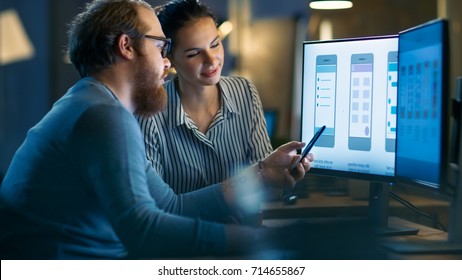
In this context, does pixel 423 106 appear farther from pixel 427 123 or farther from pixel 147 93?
pixel 147 93


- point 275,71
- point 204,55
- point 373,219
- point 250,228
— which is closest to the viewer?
point 250,228

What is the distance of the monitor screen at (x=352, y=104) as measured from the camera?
5.04ft

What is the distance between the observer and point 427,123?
51.7 inches

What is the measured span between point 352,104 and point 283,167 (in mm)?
219

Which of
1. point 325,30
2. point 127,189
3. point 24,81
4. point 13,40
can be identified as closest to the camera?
point 127,189

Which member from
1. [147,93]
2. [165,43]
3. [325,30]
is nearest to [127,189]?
[147,93]

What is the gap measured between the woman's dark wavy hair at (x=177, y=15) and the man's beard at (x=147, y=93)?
0.29 metres

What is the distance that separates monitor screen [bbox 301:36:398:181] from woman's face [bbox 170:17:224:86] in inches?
9.1

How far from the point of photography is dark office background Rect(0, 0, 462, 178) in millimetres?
4242

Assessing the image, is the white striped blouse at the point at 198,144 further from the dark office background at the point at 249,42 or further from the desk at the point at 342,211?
the dark office background at the point at 249,42

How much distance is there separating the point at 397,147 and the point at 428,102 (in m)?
0.19
